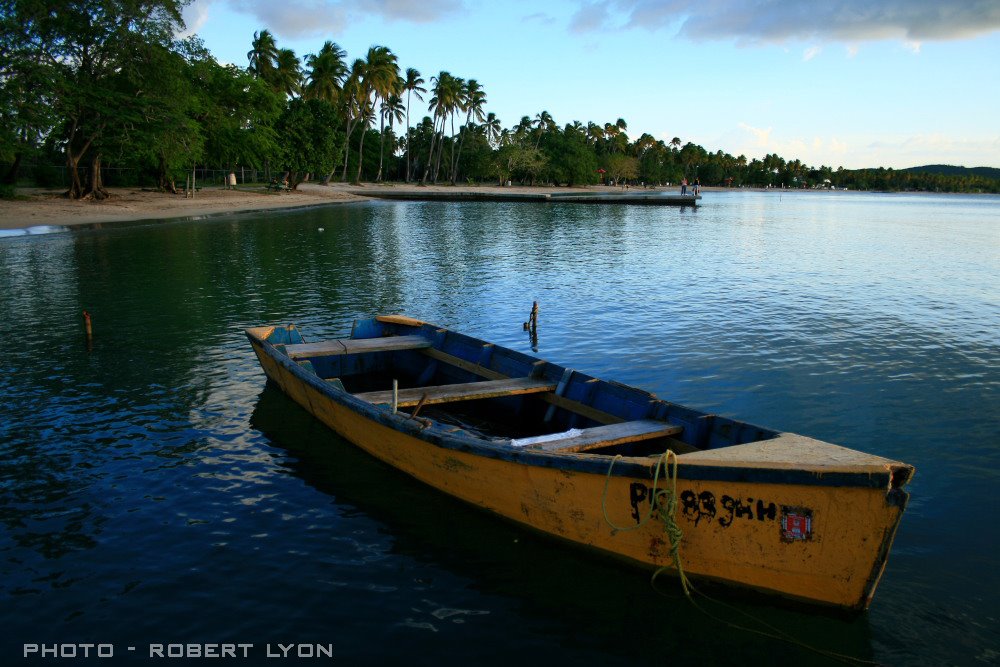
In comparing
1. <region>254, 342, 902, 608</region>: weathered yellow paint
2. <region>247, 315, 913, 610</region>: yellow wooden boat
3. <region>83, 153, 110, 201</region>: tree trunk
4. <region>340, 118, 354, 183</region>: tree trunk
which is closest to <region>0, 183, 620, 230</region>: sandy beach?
<region>83, 153, 110, 201</region>: tree trunk

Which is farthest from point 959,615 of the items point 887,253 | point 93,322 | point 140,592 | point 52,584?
point 887,253

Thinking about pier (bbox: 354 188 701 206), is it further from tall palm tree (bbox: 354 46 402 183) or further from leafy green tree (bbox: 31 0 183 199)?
leafy green tree (bbox: 31 0 183 199)

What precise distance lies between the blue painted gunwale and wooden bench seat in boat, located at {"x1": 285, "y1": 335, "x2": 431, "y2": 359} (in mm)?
353

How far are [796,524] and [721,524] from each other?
2.06 feet

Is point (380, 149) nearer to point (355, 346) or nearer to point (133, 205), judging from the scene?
point (133, 205)

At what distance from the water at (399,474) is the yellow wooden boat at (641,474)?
509mm

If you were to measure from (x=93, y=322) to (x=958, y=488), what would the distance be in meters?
19.3

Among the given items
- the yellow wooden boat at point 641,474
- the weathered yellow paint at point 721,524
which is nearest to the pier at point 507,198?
the yellow wooden boat at point 641,474

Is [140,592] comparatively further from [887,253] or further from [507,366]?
[887,253]

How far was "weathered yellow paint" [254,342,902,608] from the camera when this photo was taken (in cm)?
563

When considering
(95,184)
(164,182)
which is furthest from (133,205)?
(164,182)

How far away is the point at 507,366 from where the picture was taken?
11633mm

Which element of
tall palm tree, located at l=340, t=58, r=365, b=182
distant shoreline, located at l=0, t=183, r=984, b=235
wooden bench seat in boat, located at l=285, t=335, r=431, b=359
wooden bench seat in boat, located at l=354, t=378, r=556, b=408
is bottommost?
wooden bench seat in boat, located at l=354, t=378, r=556, b=408

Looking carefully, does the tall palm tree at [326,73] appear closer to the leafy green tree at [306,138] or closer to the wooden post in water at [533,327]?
the leafy green tree at [306,138]
